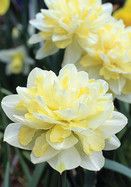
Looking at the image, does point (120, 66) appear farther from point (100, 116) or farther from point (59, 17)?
point (100, 116)

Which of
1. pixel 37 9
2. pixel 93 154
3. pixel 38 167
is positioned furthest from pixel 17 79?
pixel 93 154

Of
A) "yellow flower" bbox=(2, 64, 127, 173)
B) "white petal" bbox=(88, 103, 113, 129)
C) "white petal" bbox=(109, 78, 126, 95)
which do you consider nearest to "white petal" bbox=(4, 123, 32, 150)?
"yellow flower" bbox=(2, 64, 127, 173)

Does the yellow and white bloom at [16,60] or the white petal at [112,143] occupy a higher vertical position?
the white petal at [112,143]

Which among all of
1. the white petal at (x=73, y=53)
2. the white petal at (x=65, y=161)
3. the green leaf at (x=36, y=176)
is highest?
the white petal at (x=65, y=161)

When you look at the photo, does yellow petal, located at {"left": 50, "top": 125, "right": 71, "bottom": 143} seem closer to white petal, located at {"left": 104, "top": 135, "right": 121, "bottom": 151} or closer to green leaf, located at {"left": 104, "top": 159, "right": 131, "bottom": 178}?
white petal, located at {"left": 104, "top": 135, "right": 121, "bottom": 151}

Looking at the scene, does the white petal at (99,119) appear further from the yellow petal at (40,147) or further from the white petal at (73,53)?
the white petal at (73,53)

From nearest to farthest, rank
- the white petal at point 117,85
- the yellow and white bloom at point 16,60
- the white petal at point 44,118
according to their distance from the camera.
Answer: the white petal at point 44,118
the white petal at point 117,85
the yellow and white bloom at point 16,60

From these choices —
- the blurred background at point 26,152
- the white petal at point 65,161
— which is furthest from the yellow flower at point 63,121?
the blurred background at point 26,152

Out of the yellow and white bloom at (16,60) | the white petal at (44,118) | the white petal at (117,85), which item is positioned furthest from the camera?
the yellow and white bloom at (16,60)

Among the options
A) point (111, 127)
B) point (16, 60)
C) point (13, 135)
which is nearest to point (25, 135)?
point (13, 135)
